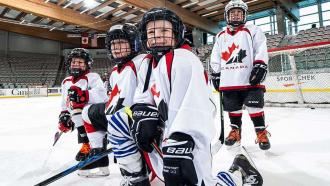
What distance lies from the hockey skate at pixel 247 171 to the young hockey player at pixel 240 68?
0.68 m

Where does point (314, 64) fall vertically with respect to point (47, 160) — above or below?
above

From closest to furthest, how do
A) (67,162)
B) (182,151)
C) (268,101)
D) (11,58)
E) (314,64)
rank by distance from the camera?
(182,151), (67,162), (314,64), (268,101), (11,58)

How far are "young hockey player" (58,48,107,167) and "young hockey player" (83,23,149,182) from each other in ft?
0.76

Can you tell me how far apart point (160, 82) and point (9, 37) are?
17.0 meters

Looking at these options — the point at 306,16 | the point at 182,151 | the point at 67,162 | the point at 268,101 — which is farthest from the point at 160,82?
the point at 306,16

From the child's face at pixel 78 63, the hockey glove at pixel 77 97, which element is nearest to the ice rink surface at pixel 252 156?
the hockey glove at pixel 77 97

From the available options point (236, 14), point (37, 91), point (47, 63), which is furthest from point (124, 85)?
point (47, 63)

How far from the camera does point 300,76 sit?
4.39 m

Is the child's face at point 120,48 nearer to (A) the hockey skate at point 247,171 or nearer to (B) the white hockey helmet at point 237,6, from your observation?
(A) the hockey skate at point 247,171

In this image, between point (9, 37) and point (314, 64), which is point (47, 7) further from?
point (314, 64)

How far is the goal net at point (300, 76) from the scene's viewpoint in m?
4.08

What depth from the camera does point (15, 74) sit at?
13508mm

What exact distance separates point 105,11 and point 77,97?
35.0 ft

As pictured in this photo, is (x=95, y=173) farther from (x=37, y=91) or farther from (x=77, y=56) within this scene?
(x=37, y=91)
